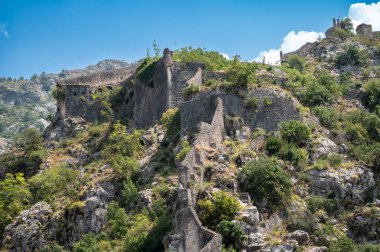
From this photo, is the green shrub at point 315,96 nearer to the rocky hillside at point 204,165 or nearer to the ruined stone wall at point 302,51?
the rocky hillside at point 204,165

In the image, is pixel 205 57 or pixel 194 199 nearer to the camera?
pixel 194 199

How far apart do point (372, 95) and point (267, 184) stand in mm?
21678

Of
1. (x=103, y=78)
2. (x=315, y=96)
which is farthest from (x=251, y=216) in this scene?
(x=103, y=78)

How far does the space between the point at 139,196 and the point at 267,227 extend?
10.6 meters

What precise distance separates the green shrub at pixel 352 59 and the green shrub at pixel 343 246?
1405 inches

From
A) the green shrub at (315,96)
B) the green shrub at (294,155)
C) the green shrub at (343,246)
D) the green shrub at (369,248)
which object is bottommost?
the green shrub at (369,248)

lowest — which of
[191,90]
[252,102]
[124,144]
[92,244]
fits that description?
[92,244]

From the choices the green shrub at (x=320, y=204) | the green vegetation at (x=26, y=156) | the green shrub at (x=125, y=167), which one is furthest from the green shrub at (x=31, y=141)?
the green shrub at (x=320, y=204)

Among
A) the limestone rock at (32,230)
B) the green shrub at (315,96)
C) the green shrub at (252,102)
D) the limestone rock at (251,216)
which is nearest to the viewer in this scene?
the limestone rock at (251,216)

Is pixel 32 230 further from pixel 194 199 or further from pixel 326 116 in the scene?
pixel 326 116

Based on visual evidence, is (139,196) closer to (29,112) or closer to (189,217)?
(189,217)

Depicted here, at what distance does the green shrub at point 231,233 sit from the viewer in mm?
33312

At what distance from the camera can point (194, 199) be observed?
3591 cm

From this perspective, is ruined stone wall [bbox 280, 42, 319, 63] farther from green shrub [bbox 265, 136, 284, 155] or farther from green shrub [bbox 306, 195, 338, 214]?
green shrub [bbox 306, 195, 338, 214]
